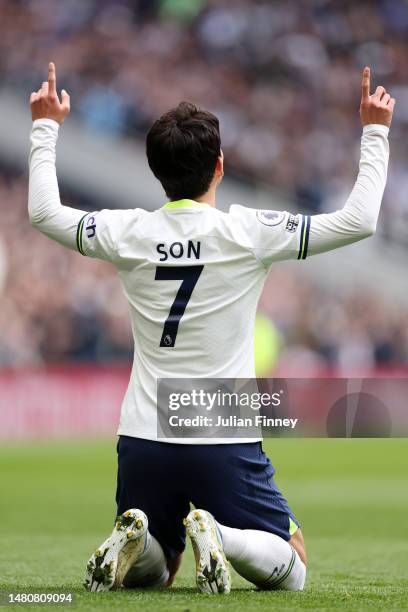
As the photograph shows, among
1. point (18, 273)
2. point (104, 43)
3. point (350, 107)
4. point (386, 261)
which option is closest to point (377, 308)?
point (386, 261)

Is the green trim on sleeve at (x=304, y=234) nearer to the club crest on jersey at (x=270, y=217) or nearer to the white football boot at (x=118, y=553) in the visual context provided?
the club crest on jersey at (x=270, y=217)

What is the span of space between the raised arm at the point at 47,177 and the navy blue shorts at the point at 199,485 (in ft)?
2.40

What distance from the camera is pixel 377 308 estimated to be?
1997cm

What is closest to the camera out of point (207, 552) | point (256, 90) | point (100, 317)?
point (207, 552)

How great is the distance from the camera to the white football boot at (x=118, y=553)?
3758mm

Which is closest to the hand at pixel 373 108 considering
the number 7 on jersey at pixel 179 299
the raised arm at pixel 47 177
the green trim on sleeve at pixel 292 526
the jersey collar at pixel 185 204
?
the jersey collar at pixel 185 204

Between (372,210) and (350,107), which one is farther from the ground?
(350,107)

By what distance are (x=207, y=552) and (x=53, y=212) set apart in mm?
1213

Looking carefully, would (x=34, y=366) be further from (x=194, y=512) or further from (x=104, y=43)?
(x=194, y=512)

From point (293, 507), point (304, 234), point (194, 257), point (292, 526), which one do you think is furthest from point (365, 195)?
point (293, 507)

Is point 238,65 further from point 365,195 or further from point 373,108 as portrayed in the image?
point 365,195

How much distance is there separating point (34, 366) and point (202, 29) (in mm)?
8506

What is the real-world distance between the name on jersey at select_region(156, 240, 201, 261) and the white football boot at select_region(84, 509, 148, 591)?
2.72ft

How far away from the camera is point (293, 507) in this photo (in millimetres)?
9492
